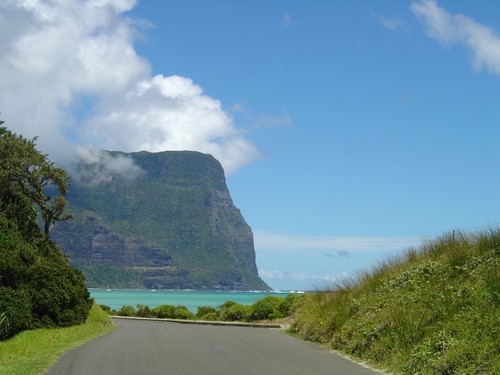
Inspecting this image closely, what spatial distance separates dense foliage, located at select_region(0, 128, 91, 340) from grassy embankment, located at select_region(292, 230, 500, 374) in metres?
12.7

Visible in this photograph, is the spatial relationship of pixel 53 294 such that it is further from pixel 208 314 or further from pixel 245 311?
pixel 208 314

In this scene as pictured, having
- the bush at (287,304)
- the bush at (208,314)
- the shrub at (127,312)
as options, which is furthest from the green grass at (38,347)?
the shrub at (127,312)

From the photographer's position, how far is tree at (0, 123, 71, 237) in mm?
38938

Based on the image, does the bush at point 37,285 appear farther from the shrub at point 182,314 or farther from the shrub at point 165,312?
the shrub at point 165,312

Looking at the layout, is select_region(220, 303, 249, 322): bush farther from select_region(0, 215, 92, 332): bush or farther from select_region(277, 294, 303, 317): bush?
select_region(0, 215, 92, 332): bush

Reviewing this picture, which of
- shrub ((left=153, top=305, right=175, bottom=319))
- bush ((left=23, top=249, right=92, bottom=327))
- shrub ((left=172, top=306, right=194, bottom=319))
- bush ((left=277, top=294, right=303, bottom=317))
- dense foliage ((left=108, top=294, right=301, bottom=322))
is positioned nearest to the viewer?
bush ((left=23, top=249, right=92, bottom=327))

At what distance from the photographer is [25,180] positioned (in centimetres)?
4100

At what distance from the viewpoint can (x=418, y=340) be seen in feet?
47.9

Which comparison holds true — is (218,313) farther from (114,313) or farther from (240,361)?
(240,361)

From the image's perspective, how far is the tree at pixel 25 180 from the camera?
38.9 m

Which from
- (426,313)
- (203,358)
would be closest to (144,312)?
(203,358)

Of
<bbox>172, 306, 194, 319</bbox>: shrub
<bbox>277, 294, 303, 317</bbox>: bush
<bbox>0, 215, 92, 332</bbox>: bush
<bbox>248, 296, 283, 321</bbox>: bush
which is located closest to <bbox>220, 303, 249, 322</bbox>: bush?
<bbox>248, 296, 283, 321</bbox>: bush

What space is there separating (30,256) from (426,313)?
2325 cm

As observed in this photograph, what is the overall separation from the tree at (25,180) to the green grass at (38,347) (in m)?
9.95
